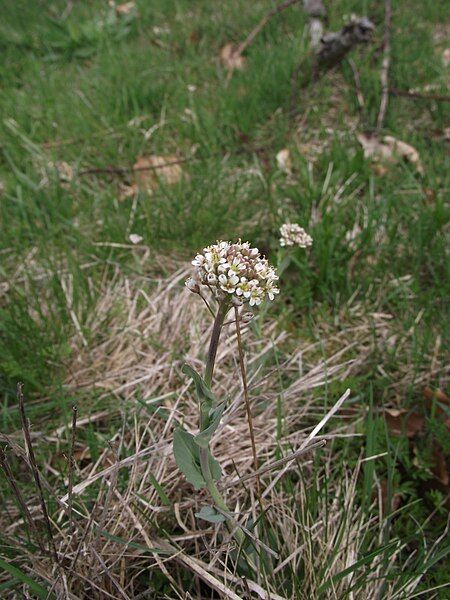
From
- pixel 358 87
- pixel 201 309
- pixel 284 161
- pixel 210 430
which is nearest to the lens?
pixel 210 430

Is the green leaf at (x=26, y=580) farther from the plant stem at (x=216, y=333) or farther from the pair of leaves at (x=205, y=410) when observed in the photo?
the plant stem at (x=216, y=333)

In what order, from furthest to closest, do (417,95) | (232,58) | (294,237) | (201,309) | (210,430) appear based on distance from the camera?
(232,58)
(417,95)
(201,309)
(294,237)
(210,430)

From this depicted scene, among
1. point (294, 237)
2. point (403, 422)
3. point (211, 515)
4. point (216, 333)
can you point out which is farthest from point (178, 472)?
point (294, 237)

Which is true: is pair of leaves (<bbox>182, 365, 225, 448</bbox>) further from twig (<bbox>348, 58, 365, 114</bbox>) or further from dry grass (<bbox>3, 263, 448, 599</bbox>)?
twig (<bbox>348, 58, 365, 114</bbox>)

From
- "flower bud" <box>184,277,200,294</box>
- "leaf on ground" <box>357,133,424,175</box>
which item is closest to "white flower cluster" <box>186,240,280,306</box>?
"flower bud" <box>184,277,200,294</box>

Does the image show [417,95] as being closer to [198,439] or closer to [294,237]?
[294,237]
